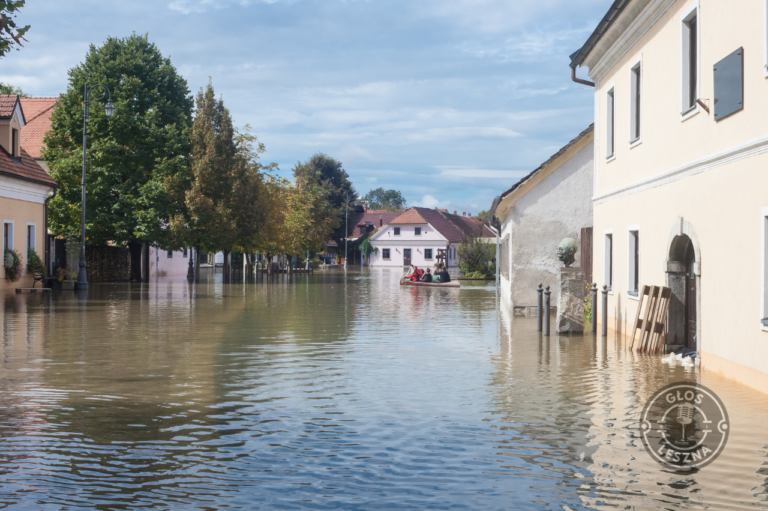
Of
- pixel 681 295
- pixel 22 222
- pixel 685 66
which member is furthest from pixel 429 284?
pixel 685 66

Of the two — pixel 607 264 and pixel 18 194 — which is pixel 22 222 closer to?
pixel 18 194

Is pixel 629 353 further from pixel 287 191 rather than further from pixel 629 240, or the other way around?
pixel 287 191

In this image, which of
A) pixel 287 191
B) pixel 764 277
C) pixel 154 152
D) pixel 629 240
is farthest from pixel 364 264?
pixel 764 277

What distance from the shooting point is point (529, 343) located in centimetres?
1603

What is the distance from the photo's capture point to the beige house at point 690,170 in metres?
10.5

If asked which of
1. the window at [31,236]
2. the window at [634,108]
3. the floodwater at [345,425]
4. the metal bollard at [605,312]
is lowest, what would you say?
the floodwater at [345,425]

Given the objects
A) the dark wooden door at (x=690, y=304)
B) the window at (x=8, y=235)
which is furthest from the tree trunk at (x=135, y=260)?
the dark wooden door at (x=690, y=304)

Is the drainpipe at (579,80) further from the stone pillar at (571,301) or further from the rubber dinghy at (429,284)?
the rubber dinghy at (429,284)

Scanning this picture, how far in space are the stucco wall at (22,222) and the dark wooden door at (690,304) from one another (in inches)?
1047

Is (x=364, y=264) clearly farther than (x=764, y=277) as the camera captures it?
Yes

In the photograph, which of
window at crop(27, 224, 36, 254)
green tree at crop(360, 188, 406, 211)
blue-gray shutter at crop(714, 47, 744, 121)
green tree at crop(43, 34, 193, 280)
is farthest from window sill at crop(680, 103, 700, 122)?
green tree at crop(360, 188, 406, 211)

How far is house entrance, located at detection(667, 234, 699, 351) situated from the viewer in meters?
14.2

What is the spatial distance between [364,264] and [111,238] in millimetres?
69960

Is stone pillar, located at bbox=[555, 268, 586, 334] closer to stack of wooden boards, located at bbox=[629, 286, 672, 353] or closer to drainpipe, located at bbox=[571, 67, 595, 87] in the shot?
stack of wooden boards, located at bbox=[629, 286, 672, 353]
